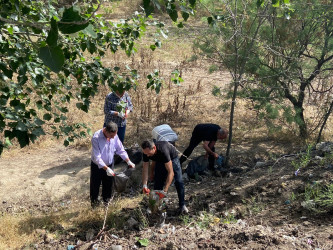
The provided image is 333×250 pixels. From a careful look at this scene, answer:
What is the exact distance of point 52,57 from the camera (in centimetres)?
139

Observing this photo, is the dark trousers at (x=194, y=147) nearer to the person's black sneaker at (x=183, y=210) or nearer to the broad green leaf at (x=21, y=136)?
the person's black sneaker at (x=183, y=210)

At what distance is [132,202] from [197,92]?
5807 millimetres

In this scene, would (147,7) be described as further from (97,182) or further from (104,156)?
(97,182)

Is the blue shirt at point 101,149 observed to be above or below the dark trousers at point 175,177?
above

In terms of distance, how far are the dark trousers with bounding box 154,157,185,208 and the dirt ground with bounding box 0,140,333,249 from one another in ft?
1.00

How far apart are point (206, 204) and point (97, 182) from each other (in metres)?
1.60

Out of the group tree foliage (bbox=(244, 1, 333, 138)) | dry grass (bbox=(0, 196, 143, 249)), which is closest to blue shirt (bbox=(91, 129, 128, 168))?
dry grass (bbox=(0, 196, 143, 249))

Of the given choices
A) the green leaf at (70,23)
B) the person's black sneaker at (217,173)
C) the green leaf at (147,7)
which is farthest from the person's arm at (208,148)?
the green leaf at (70,23)

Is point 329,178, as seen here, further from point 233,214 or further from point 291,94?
point 291,94

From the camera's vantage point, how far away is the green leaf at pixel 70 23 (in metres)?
1.38

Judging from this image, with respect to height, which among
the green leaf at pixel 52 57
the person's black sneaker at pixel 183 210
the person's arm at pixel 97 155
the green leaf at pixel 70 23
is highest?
the green leaf at pixel 70 23

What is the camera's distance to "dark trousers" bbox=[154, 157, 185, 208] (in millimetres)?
4848

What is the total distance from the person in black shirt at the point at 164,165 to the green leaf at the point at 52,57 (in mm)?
3058

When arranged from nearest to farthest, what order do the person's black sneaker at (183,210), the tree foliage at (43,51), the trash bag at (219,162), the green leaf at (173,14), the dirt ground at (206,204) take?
1. the tree foliage at (43,51)
2. the green leaf at (173,14)
3. the dirt ground at (206,204)
4. the person's black sneaker at (183,210)
5. the trash bag at (219,162)
